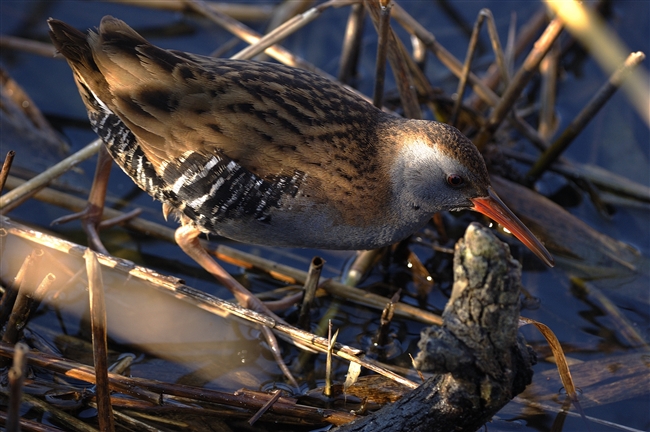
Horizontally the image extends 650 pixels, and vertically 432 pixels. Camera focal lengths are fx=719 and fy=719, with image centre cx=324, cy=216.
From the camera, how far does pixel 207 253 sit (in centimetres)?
384

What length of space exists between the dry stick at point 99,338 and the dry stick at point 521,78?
256 centimetres

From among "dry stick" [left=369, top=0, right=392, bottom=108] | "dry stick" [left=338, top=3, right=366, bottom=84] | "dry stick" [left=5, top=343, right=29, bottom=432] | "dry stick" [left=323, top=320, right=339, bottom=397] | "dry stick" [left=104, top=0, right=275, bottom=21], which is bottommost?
"dry stick" [left=5, top=343, right=29, bottom=432]

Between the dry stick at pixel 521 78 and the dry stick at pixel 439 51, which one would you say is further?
the dry stick at pixel 439 51

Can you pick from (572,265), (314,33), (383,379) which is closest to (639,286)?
(572,265)

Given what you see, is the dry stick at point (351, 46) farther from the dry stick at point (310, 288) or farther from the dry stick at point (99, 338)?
the dry stick at point (99, 338)

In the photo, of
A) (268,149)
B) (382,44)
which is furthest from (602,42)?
(268,149)

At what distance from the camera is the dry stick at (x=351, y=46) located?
15.3 ft

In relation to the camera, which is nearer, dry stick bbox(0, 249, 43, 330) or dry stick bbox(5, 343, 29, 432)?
dry stick bbox(5, 343, 29, 432)

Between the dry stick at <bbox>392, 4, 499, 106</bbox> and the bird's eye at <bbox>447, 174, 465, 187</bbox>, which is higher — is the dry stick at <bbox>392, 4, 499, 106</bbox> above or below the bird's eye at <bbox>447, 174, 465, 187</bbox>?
above

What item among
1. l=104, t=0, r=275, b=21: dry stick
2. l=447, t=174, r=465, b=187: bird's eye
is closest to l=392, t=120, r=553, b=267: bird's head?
l=447, t=174, r=465, b=187: bird's eye

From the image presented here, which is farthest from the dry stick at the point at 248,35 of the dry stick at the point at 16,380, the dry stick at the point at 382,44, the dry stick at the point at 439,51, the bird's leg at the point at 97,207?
the dry stick at the point at 16,380

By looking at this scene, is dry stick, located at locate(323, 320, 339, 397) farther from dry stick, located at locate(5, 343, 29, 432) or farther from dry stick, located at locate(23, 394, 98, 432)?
dry stick, located at locate(5, 343, 29, 432)

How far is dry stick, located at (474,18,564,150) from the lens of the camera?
3.90 meters

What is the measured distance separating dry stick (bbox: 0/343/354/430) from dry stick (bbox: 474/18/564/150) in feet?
6.87
